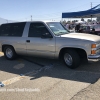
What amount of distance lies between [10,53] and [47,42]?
2.45 metres

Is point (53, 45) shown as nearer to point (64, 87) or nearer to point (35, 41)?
point (35, 41)

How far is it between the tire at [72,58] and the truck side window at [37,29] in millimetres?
1181

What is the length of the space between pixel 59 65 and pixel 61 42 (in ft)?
3.54

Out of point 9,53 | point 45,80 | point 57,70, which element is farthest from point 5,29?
point 45,80

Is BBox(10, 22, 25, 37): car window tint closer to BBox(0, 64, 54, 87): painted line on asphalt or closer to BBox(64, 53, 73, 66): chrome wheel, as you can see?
BBox(0, 64, 54, 87): painted line on asphalt

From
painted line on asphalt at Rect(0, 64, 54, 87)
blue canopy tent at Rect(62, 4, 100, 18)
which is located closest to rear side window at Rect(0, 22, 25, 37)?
painted line on asphalt at Rect(0, 64, 54, 87)

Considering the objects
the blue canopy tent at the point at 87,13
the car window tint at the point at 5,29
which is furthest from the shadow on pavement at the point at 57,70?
the blue canopy tent at the point at 87,13

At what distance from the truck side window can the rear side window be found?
559mm

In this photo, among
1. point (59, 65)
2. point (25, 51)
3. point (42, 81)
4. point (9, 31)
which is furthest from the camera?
point (9, 31)

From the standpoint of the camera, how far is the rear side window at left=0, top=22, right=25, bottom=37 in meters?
7.51

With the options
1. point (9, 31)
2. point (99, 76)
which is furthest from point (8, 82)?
point (9, 31)

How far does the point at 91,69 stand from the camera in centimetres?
600

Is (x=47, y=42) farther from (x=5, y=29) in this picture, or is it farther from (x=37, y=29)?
(x=5, y=29)

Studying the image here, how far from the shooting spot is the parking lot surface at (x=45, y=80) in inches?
165
